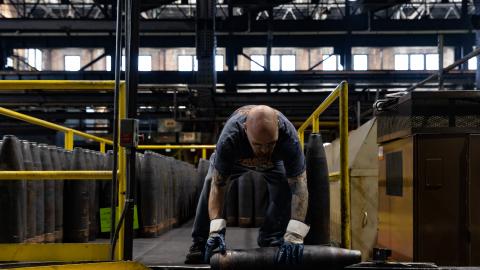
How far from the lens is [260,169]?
151 inches

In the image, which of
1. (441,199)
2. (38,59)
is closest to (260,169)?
(441,199)

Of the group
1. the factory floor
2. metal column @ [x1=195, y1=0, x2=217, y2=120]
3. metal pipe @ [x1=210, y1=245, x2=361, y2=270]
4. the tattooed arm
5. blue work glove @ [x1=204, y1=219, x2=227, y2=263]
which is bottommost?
the factory floor

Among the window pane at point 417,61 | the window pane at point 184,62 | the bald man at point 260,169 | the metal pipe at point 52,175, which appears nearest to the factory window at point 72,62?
the window pane at point 184,62

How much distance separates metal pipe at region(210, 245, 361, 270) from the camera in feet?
10.0

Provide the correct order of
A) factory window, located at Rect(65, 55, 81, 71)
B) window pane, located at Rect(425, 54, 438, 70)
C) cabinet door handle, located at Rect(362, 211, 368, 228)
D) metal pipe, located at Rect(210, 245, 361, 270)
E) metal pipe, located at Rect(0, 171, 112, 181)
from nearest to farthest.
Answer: metal pipe, located at Rect(210, 245, 361, 270) < metal pipe, located at Rect(0, 171, 112, 181) < cabinet door handle, located at Rect(362, 211, 368, 228) < window pane, located at Rect(425, 54, 438, 70) < factory window, located at Rect(65, 55, 81, 71)

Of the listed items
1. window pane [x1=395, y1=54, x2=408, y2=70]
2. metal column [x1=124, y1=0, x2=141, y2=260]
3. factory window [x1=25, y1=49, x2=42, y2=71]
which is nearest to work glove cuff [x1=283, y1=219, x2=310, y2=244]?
metal column [x1=124, y1=0, x2=141, y2=260]

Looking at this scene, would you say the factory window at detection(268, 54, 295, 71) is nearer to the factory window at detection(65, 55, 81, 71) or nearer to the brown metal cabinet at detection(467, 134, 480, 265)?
the factory window at detection(65, 55, 81, 71)

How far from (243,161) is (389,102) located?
7.65ft

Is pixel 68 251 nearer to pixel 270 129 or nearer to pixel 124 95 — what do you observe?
pixel 124 95

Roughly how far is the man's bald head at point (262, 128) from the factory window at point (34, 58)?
19652 millimetres

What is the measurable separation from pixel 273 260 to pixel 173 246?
151 cm

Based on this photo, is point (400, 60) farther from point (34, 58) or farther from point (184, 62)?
point (34, 58)

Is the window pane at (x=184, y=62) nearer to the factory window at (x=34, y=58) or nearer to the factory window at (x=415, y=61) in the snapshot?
the factory window at (x=34, y=58)

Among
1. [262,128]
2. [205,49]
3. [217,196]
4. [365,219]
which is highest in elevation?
[205,49]
